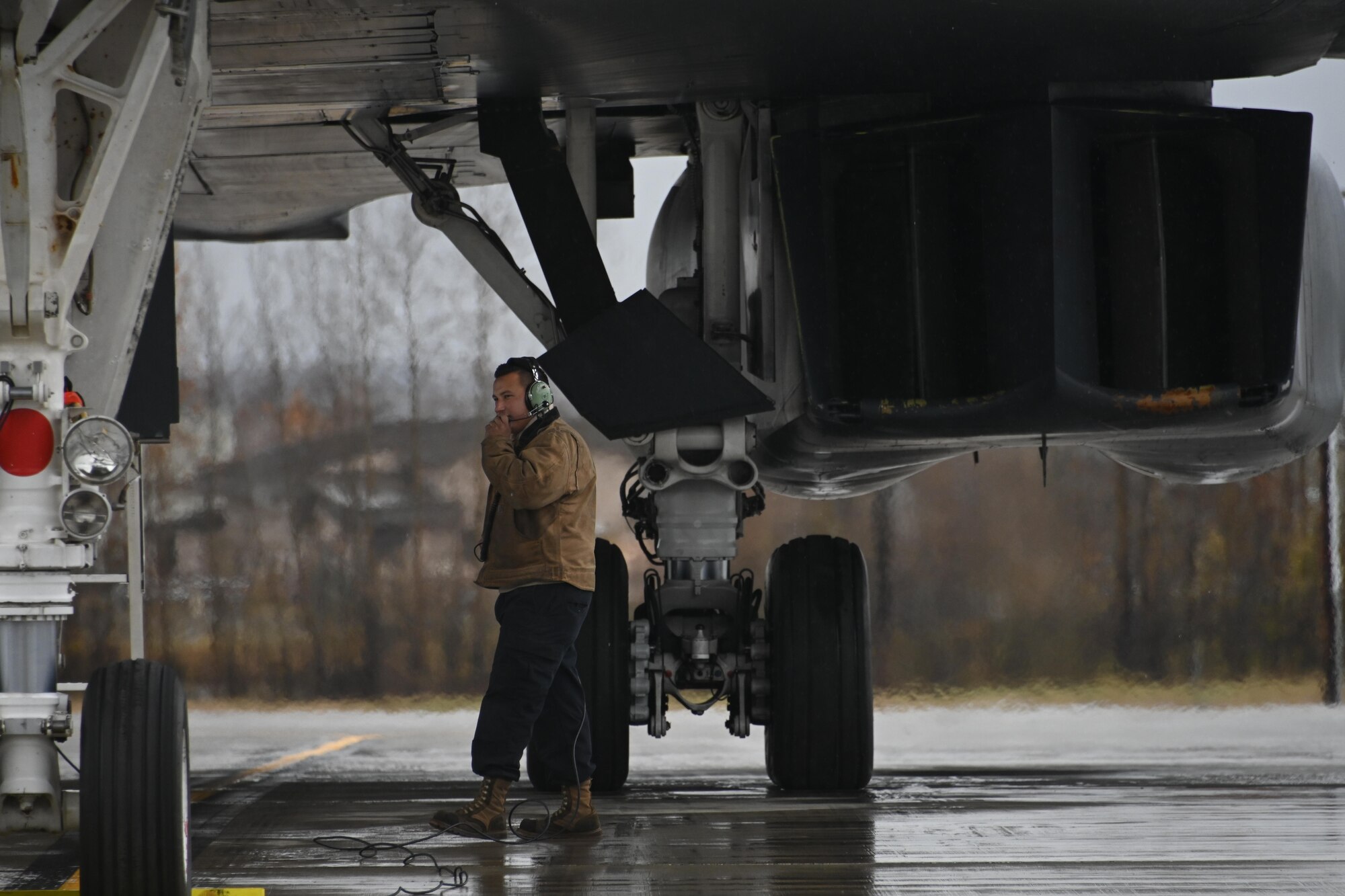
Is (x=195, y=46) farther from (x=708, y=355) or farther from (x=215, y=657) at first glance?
(x=215, y=657)

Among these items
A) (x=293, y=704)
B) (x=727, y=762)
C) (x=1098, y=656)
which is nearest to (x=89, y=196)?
(x=727, y=762)

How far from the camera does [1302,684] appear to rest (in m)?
14.0

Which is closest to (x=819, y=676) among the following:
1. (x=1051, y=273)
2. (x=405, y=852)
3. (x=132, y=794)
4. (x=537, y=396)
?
(x=537, y=396)

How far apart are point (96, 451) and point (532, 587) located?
179 centimetres

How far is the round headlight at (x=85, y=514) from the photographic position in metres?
3.48

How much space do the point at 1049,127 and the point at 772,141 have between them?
3.17 feet

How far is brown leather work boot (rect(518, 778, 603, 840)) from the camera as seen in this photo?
506cm

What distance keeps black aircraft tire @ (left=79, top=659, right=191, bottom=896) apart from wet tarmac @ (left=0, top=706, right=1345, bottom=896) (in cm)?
58

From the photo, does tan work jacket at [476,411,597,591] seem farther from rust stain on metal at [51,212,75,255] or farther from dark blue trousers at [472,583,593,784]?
rust stain on metal at [51,212,75,255]

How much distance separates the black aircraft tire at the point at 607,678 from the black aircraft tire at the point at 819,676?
0.57m

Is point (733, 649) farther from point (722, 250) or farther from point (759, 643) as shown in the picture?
point (722, 250)

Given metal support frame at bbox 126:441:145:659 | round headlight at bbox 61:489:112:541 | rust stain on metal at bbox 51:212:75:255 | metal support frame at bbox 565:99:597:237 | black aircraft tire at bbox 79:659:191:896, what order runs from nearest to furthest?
black aircraft tire at bbox 79:659:191:896, round headlight at bbox 61:489:112:541, rust stain on metal at bbox 51:212:75:255, metal support frame at bbox 565:99:597:237, metal support frame at bbox 126:441:145:659

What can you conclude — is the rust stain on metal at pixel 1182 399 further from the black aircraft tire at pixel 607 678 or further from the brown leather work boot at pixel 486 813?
the brown leather work boot at pixel 486 813

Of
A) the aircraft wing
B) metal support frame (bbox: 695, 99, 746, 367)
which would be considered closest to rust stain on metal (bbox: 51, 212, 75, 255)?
the aircraft wing
